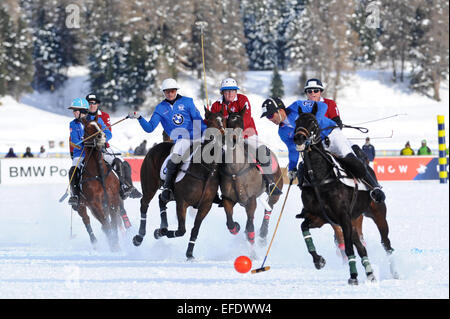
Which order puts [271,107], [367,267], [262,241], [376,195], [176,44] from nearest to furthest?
[367,267] → [376,195] → [271,107] → [262,241] → [176,44]

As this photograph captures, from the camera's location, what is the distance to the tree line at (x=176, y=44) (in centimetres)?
6538

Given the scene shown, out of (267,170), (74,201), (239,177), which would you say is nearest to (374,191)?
(239,177)

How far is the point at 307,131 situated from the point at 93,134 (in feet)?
14.2

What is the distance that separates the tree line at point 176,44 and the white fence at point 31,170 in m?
39.1

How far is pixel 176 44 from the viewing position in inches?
2852

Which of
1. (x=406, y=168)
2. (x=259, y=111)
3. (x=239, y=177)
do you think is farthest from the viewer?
(x=259, y=111)

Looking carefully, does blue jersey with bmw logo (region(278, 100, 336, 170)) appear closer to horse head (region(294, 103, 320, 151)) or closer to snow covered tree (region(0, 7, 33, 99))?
horse head (region(294, 103, 320, 151))

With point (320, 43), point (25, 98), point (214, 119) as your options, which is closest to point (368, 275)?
point (214, 119)

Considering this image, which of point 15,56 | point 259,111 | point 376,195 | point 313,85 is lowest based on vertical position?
point 259,111

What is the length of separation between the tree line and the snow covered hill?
1.32 meters

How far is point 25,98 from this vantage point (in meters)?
70.2

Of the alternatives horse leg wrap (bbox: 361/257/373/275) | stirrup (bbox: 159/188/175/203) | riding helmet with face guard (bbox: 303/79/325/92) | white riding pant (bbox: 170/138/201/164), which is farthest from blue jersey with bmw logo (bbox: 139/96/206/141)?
horse leg wrap (bbox: 361/257/373/275)

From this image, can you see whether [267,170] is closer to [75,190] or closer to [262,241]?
[262,241]

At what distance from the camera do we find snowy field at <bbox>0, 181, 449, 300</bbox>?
727 cm
